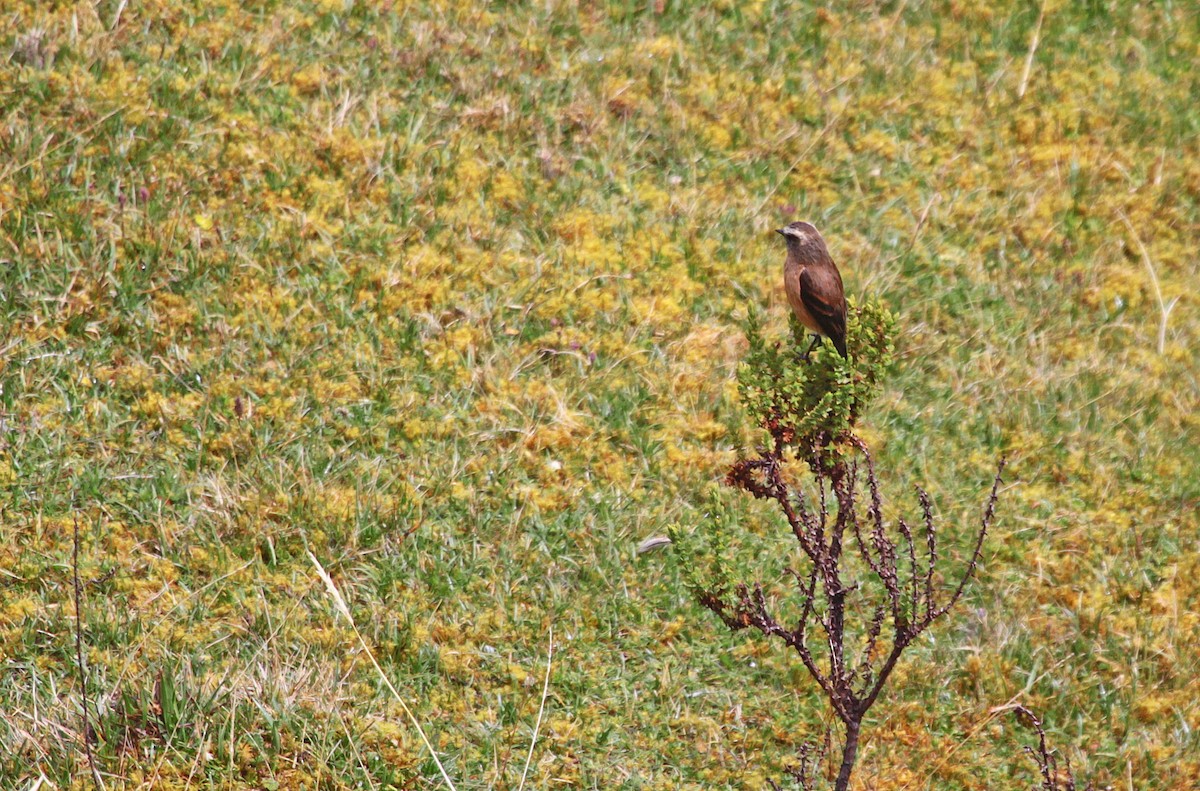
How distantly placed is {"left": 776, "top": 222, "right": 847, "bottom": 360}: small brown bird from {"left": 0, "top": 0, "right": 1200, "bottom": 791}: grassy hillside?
3.11ft

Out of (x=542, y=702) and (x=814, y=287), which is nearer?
(x=542, y=702)

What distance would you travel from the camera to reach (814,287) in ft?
19.6

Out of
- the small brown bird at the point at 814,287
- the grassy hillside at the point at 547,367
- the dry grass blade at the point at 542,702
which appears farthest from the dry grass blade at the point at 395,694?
the small brown bird at the point at 814,287

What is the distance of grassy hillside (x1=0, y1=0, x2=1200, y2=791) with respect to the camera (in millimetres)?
5406

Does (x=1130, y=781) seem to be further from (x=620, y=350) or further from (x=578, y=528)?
(x=620, y=350)

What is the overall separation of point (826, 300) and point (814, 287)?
9 centimetres

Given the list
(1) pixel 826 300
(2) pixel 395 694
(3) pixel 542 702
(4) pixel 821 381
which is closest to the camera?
(4) pixel 821 381

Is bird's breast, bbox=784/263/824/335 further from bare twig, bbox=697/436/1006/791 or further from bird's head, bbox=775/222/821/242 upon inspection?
bare twig, bbox=697/436/1006/791

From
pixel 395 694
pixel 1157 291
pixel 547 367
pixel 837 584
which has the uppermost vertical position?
pixel 837 584

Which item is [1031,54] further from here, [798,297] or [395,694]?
[395,694]

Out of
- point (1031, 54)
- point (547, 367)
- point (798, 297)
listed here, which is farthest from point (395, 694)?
point (1031, 54)

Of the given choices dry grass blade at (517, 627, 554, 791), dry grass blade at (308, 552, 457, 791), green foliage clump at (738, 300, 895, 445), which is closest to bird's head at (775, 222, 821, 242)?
green foliage clump at (738, 300, 895, 445)

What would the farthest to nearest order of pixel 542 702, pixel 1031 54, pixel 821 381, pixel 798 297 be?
pixel 1031 54 → pixel 798 297 → pixel 542 702 → pixel 821 381

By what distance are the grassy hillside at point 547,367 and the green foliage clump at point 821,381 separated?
9.1 inches
